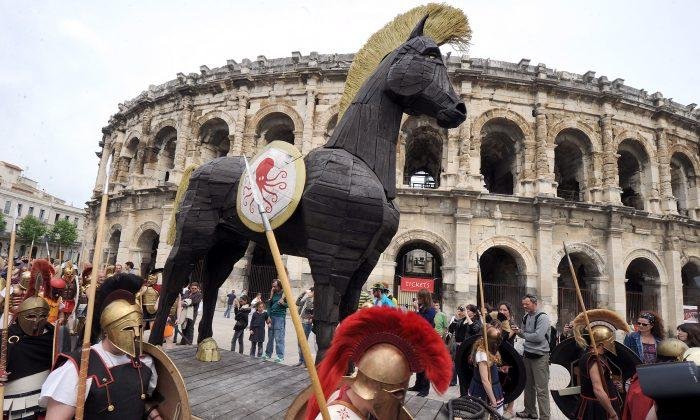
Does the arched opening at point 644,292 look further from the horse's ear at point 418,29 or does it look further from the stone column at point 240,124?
the stone column at point 240,124

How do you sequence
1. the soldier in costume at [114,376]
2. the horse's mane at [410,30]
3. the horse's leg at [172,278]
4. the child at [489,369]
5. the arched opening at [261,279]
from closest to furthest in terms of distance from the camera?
the soldier in costume at [114,376], the horse's mane at [410,30], the horse's leg at [172,278], the child at [489,369], the arched opening at [261,279]

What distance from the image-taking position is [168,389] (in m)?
1.96

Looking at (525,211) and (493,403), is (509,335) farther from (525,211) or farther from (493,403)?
(525,211)

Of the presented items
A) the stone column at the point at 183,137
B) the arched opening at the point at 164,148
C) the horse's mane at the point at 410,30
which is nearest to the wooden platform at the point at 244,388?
the horse's mane at the point at 410,30

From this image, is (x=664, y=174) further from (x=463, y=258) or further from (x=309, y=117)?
(x=309, y=117)

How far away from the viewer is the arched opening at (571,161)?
49.1 feet

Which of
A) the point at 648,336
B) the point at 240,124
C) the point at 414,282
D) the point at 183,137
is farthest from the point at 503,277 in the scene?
the point at 183,137

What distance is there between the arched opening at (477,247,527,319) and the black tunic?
1008 centimetres

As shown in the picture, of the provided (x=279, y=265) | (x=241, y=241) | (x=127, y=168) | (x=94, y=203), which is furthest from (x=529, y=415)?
(x=94, y=203)

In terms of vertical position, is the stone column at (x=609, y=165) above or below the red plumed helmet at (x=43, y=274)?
above

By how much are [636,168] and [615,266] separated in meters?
5.51

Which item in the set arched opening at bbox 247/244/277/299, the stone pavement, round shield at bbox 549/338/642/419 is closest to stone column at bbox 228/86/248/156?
arched opening at bbox 247/244/277/299

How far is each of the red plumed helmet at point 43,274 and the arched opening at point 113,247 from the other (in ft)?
53.7

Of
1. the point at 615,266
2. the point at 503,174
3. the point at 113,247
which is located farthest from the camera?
the point at 113,247
